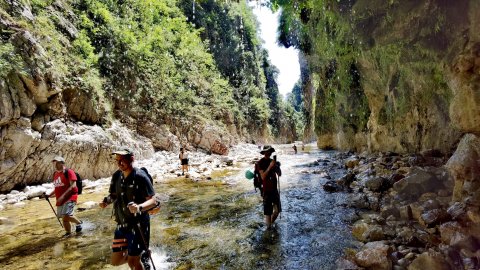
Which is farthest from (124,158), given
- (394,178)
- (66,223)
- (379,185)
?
(394,178)

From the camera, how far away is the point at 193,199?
34.8ft

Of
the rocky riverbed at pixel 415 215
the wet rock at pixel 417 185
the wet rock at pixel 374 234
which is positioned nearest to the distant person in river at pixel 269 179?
the rocky riverbed at pixel 415 215

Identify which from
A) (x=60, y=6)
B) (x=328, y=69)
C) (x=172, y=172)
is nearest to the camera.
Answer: (x=172, y=172)

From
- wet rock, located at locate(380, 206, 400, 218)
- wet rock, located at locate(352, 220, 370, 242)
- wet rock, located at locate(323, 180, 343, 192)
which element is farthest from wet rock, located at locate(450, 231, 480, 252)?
wet rock, located at locate(323, 180, 343, 192)

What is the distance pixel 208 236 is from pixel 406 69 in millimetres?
9356

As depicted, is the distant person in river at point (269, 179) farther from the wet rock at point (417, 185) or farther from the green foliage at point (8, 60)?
the green foliage at point (8, 60)

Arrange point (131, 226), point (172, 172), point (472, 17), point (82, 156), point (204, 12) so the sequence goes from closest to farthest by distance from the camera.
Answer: point (131, 226) → point (472, 17) → point (82, 156) → point (172, 172) → point (204, 12)

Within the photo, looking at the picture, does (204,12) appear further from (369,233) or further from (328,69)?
(369,233)

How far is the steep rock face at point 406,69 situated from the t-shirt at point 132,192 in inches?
219

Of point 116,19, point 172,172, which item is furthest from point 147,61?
point 172,172

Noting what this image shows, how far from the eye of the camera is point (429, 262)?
155 inches

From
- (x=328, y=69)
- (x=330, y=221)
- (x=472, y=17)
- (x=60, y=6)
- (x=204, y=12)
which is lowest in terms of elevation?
(x=330, y=221)

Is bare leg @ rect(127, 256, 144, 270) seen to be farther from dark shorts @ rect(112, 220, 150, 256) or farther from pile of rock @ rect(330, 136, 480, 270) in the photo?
pile of rock @ rect(330, 136, 480, 270)

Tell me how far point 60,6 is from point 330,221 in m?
21.0
